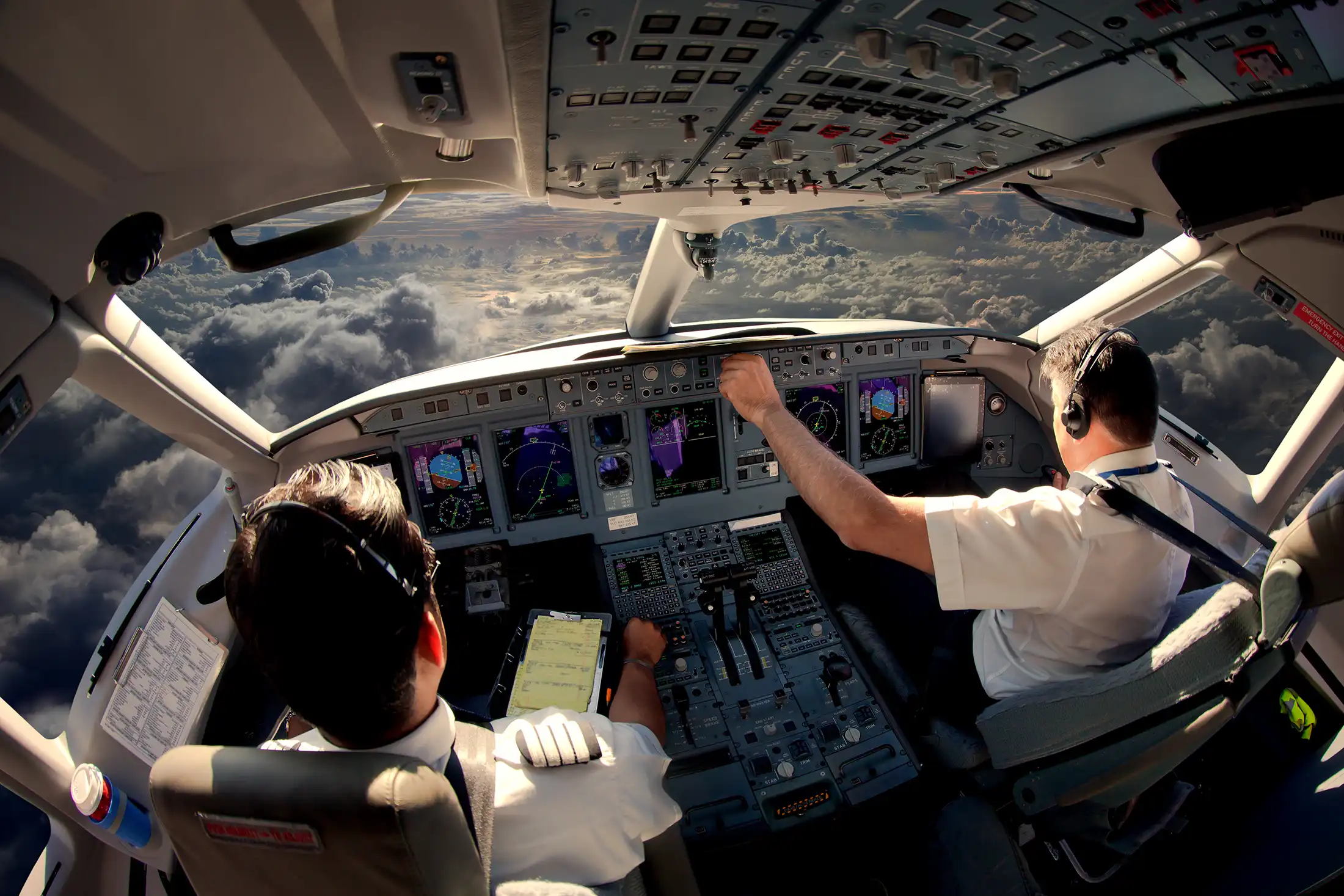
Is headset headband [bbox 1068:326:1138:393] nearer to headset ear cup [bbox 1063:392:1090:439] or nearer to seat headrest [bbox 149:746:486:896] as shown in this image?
headset ear cup [bbox 1063:392:1090:439]

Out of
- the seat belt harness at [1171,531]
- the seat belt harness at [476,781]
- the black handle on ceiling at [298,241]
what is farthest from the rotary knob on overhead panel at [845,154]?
the seat belt harness at [476,781]

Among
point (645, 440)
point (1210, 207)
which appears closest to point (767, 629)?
point (645, 440)

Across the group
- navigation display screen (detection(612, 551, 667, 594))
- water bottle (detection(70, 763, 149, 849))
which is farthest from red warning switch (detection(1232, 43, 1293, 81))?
water bottle (detection(70, 763, 149, 849))

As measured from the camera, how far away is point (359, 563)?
910 mm

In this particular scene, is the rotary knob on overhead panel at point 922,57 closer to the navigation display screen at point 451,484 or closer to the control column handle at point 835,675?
the control column handle at point 835,675

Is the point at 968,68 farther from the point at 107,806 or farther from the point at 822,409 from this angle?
the point at 107,806

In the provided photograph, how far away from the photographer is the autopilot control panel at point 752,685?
228cm

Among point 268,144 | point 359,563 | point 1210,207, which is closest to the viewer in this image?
point 359,563

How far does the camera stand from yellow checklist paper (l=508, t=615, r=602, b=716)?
2260 mm

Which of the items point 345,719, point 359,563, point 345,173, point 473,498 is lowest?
point 473,498

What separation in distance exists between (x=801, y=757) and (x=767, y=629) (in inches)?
23.7

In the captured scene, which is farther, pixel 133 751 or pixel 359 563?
pixel 133 751

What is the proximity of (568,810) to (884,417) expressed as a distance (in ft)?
9.21

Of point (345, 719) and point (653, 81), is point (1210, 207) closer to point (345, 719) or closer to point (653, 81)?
point (653, 81)
